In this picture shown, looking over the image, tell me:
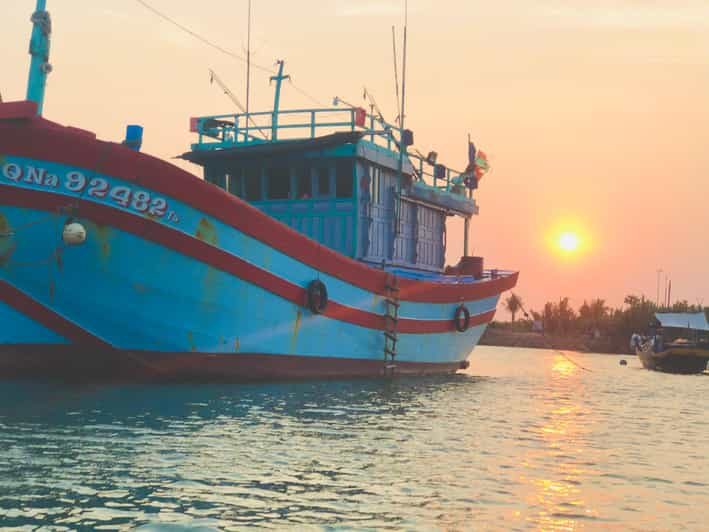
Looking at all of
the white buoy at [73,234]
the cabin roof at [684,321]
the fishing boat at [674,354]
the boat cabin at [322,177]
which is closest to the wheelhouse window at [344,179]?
the boat cabin at [322,177]

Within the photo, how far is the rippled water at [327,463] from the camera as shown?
25.3 feet

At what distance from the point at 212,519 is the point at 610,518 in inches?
133

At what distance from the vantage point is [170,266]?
1736 cm

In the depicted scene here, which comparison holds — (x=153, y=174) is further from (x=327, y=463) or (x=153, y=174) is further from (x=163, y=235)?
(x=327, y=463)

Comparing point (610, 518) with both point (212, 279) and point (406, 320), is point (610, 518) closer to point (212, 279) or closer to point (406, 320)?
point (212, 279)

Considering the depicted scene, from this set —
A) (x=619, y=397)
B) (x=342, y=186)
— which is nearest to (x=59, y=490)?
(x=342, y=186)

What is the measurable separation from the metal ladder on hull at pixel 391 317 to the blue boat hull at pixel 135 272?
369 cm

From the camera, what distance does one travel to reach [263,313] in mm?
19156

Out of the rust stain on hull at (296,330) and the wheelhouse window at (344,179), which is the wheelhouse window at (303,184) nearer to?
the wheelhouse window at (344,179)

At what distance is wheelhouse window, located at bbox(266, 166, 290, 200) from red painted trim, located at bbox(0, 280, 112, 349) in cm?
844

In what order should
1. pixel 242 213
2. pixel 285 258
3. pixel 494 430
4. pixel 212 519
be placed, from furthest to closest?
pixel 285 258, pixel 242 213, pixel 494 430, pixel 212 519

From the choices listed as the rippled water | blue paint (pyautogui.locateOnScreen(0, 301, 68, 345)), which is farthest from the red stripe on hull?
the rippled water

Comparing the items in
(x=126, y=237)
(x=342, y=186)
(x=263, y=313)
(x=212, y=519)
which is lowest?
(x=212, y=519)

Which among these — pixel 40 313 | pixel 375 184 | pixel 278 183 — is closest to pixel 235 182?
pixel 278 183
